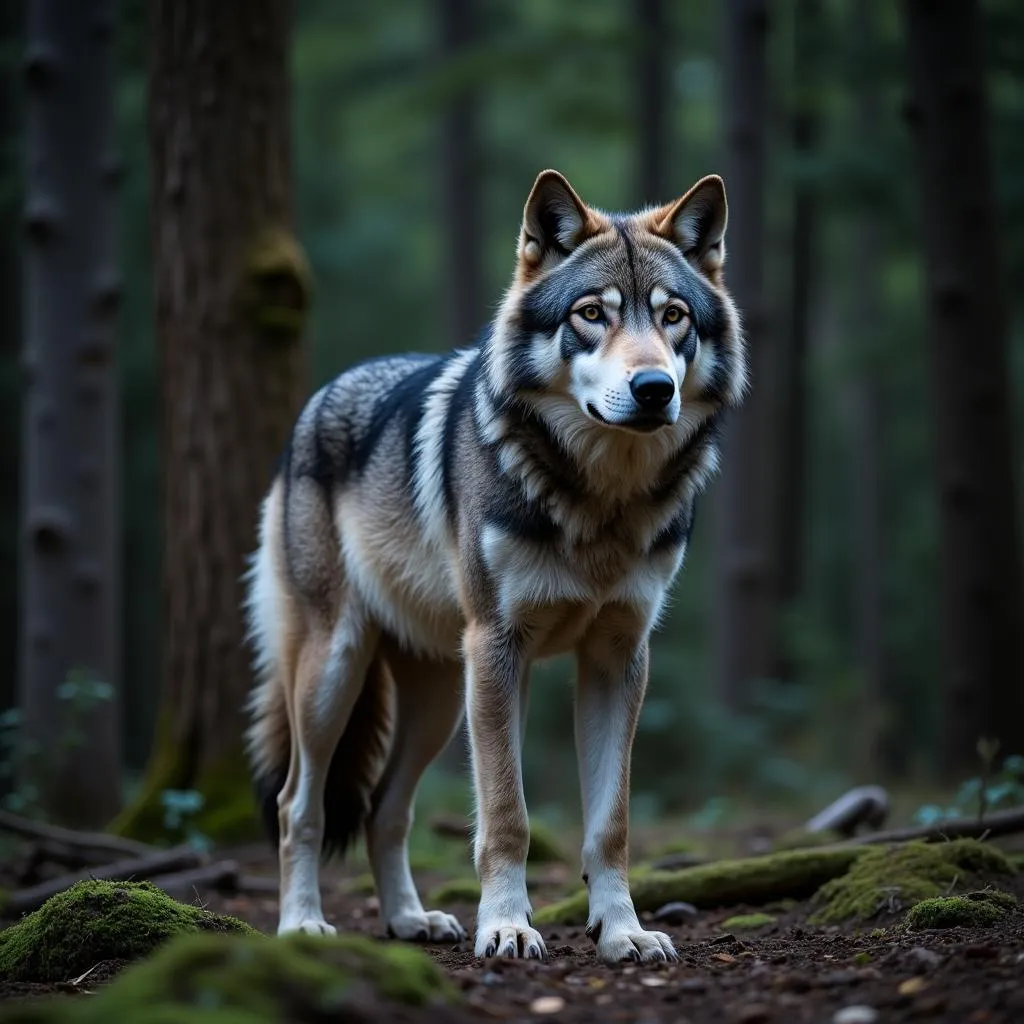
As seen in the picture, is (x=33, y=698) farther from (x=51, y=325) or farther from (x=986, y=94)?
(x=986, y=94)

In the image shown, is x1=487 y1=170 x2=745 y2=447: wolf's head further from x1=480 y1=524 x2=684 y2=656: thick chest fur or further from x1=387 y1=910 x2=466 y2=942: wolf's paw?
x1=387 y1=910 x2=466 y2=942: wolf's paw

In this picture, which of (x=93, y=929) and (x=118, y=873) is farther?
(x=118, y=873)

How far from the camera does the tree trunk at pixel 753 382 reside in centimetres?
1138

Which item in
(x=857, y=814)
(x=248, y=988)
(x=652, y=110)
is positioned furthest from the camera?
(x=652, y=110)

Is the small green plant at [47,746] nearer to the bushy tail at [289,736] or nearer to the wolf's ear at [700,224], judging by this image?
the bushy tail at [289,736]

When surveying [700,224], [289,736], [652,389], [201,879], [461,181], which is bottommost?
[201,879]

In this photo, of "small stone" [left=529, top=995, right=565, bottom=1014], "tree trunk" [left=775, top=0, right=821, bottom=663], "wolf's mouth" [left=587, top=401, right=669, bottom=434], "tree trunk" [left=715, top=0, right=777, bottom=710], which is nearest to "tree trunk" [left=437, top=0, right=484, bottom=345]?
"tree trunk" [left=775, top=0, right=821, bottom=663]

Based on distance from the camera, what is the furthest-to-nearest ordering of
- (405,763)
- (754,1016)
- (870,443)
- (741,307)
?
(870,443) < (741,307) < (405,763) < (754,1016)

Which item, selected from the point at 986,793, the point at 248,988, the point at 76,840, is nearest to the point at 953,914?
the point at 986,793

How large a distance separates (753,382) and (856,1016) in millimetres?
8790

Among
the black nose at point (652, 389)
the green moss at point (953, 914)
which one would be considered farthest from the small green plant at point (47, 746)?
the green moss at point (953, 914)

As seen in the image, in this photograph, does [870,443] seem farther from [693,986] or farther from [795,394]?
[693,986]

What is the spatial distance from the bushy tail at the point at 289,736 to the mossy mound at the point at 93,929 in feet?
4.40

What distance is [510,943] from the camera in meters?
3.74
